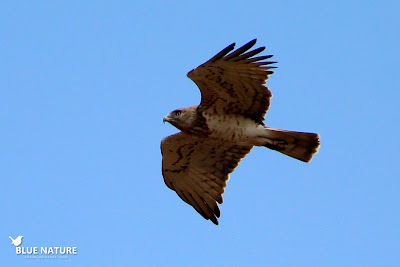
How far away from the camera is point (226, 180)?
14680mm

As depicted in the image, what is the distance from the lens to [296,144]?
13820 millimetres

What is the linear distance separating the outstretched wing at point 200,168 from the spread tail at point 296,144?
863mm

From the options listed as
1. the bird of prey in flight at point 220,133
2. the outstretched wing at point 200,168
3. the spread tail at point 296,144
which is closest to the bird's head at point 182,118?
the bird of prey in flight at point 220,133

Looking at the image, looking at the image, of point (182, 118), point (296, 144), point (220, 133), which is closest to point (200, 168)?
point (220, 133)

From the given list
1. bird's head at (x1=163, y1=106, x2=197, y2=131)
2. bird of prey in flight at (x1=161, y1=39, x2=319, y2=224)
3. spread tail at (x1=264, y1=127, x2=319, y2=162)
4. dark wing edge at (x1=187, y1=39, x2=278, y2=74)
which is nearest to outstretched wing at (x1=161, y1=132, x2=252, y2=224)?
bird of prey in flight at (x1=161, y1=39, x2=319, y2=224)

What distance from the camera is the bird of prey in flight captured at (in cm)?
1316

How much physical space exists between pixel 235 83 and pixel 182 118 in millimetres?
1079

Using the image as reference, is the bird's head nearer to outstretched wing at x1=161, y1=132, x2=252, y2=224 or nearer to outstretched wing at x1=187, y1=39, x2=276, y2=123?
outstretched wing at x1=187, y1=39, x2=276, y2=123

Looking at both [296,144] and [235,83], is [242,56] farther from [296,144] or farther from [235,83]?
[296,144]

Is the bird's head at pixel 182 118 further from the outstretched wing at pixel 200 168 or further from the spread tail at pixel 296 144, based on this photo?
→ the spread tail at pixel 296 144

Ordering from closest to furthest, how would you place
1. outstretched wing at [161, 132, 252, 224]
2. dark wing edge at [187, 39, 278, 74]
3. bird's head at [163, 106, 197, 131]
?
1. dark wing edge at [187, 39, 278, 74]
2. bird's head at [163, 106, 197, 131]
3. outstretched wing at [161, 132, 252, 224]

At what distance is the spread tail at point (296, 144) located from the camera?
1373cm

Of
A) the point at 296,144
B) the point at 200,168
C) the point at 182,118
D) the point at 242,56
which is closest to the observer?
the point at 242,56

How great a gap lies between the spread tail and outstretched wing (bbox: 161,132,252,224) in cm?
86
